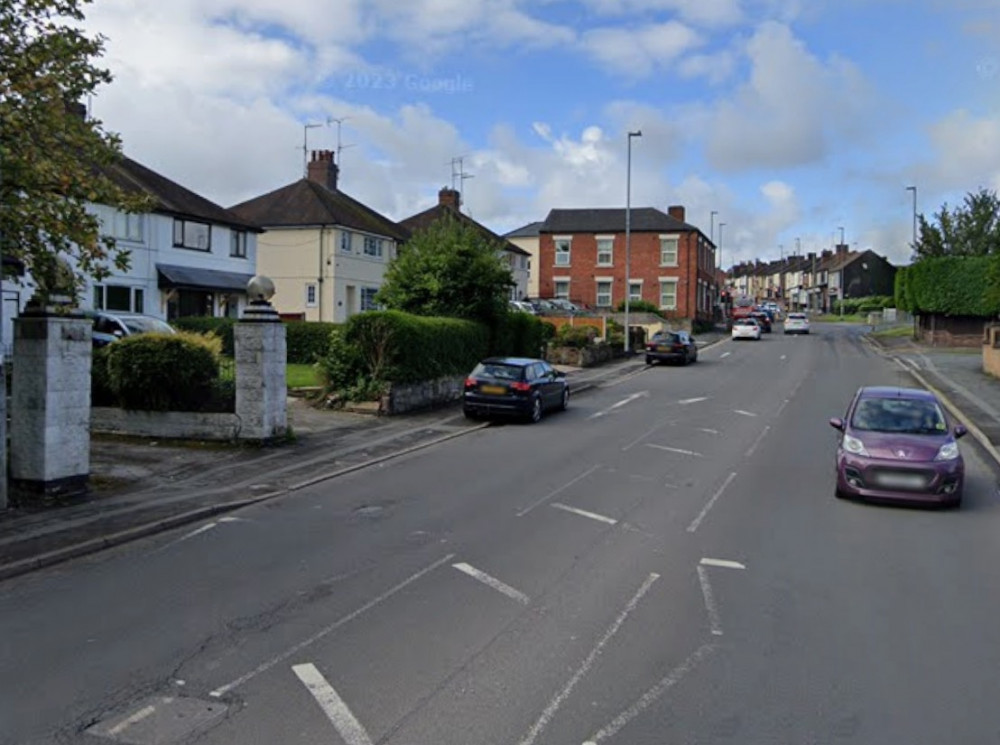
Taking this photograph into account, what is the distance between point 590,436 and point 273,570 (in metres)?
11.1

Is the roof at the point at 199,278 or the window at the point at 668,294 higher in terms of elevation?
the window at the point at 668,294

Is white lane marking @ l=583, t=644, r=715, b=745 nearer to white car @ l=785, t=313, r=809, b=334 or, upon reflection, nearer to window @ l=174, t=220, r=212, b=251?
window @ l=174, t=220, r=212, b=251

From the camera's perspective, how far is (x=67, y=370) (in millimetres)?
11977

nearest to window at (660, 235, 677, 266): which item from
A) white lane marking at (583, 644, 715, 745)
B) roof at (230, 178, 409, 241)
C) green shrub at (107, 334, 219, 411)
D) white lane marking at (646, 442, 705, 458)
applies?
roof at (230, 178, 409, 241)

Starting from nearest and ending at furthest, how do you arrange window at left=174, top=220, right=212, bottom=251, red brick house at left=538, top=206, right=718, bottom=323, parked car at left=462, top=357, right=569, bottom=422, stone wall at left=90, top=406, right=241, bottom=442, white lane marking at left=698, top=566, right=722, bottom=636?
white lane marking at left=698, top=566, right=722, bottom=636, stone wall at left=90, top=406, right=241, bottom=442, parked car at left=462, top=357, right=569, bottom=422, window at left=174, top=220, right=212, bottom=251, red brick house at left=538, top=206, right=718, bottom=323

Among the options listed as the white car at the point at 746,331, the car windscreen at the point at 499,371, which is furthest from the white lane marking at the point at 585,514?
the white car at the point at 746,331

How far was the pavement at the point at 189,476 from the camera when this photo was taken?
9.87m

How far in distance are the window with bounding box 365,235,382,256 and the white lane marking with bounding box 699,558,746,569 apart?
4281cm

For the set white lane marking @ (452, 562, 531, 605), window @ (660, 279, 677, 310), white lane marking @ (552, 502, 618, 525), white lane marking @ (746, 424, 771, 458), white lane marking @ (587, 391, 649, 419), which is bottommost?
white lane marking @ (452, 562, 531, 605)

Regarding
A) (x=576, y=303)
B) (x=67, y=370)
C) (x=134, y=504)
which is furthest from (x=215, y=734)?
(x=576, y=303)

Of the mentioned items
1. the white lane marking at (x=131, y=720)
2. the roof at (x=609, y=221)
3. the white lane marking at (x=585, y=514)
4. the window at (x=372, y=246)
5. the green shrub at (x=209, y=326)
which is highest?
the roof at (x=609, y=221)

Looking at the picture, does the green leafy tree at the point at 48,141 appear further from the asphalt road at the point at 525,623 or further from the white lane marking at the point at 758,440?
the white lane marking at the point at 758,440

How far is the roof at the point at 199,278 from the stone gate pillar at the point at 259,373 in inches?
751

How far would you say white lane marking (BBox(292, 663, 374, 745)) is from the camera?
16.5 ft
